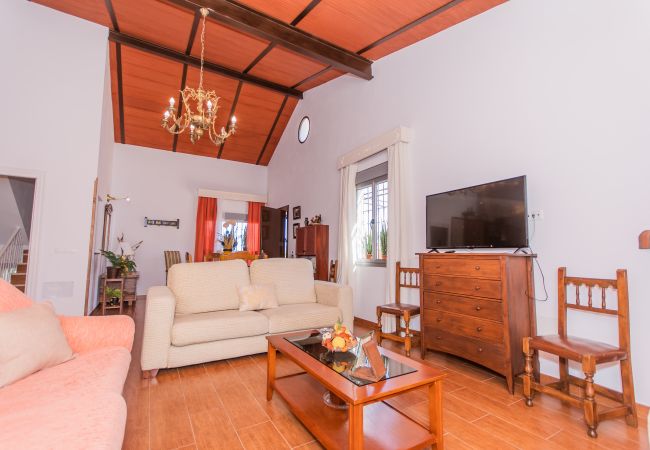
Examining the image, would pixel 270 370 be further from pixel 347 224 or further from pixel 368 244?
pixel 347 224

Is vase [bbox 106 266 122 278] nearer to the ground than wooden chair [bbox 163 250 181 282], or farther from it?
nearer to the ground

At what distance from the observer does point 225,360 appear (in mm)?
2990

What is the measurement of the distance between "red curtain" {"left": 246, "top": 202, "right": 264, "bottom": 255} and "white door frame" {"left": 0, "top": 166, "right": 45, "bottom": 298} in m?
4.36

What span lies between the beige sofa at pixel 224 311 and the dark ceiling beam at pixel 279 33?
2.72 m

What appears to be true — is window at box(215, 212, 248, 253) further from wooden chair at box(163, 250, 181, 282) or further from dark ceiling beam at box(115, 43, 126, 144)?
dark ceiling beam at box(115, 43, 126, 144)

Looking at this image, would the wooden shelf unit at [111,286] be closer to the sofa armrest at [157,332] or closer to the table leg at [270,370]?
the sofa armrest at [157,332]

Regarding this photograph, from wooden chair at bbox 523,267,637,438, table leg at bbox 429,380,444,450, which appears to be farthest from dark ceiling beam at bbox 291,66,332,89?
table leg at bbox 429,380,444,450

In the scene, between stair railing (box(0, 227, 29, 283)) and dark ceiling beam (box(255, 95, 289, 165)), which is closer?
stair railing (box(0, 227, 29, 283))

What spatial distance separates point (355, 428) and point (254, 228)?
23.5ft

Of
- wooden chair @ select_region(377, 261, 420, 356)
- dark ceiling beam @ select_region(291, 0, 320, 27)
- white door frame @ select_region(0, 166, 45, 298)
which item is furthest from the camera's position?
white door frame @ select_region(0, 166, 45, 298)

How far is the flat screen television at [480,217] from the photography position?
249 cm

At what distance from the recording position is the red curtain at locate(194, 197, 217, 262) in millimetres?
7383

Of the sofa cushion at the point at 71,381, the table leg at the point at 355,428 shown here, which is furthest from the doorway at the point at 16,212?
the table leg at the point at 355,428

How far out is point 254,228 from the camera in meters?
8.16
